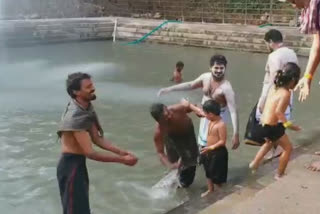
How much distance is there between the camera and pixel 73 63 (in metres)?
15.3

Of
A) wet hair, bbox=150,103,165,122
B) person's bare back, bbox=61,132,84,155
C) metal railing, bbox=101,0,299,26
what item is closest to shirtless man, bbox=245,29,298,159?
wet hair, bbox=150,103,165,122

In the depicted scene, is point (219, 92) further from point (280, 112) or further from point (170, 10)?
point (170, 10)

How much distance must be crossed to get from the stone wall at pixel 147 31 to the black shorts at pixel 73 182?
12846mm

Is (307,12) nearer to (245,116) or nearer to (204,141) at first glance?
(204,141)

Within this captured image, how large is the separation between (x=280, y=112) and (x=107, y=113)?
446cm

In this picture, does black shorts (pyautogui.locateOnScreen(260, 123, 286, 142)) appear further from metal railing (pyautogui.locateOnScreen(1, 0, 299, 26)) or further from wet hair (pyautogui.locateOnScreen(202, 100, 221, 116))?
metal railing (pyautogui.locateOnScreen(1, 0, 299, 26))

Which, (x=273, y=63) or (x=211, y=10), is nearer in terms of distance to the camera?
(x=273, y=63)

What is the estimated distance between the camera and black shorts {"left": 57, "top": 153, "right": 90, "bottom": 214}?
407cm

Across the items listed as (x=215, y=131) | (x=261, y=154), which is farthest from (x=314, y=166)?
(x=215, y=131)

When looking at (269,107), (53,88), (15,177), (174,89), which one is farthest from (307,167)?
(53,88)

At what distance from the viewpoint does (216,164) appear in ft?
18.0

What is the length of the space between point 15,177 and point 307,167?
3450 mm

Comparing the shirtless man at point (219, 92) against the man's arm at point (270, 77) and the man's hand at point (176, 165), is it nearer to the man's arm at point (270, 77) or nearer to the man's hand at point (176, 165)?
the man's hand at point (176, 165)

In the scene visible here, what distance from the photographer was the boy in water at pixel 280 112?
540 cm
